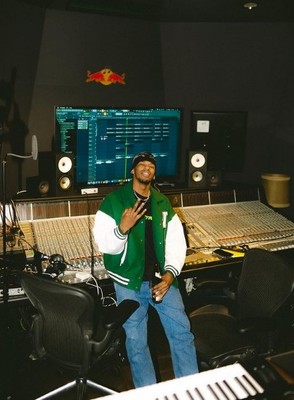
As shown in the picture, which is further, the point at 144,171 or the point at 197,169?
the point at 197,169

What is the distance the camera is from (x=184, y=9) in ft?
12.5

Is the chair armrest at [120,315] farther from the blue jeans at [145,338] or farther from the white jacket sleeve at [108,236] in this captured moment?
the white jacket sleeve at [108,236]

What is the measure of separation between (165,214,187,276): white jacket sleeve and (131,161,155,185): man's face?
0.32 metres

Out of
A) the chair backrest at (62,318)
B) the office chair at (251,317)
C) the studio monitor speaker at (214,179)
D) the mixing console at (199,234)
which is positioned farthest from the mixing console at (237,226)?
the chair backrest at (62,318)

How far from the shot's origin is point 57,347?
230cm

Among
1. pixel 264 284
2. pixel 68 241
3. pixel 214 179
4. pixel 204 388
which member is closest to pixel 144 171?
pixel 68 241

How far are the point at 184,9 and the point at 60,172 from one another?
1.80 metres

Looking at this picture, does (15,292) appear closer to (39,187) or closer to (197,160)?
(39,187)

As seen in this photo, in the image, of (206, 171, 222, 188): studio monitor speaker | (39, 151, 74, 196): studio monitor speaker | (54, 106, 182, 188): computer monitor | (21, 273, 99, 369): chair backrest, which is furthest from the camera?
(206, 171, 222, 188): studio monitor speaker

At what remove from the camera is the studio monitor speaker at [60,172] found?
3211mm

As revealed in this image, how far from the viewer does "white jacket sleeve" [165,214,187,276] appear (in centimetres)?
273

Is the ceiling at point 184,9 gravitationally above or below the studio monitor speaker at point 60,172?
above

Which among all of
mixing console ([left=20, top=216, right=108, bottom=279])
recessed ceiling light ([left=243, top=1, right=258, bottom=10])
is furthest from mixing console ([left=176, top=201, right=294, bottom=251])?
recessed ceiling light ([left=243, top=1, right=258, bottom=10])

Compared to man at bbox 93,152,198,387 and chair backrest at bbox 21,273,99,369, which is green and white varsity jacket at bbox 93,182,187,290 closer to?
man at bbox 93,152,198,387
